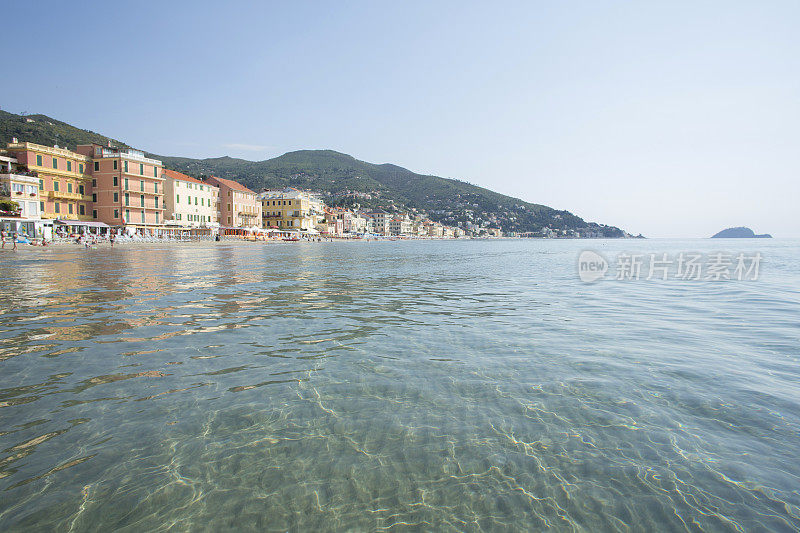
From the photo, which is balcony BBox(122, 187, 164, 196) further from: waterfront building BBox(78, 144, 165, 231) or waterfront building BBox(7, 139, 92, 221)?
waterfront building BBox(7, 139, 92, 221)

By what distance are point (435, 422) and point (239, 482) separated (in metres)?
2.49

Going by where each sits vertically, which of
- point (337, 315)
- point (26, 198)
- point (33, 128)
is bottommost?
point (337, 315)

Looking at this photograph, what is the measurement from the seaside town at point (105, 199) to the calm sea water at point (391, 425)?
5068 centimetres

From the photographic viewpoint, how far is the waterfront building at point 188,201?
2955 inches

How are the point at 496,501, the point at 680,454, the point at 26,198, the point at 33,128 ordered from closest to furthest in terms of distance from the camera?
the point at 496,501 < the point at 680,454 < the point at 26,198 < the point at 33,128

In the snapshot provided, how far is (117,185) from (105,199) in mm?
2896

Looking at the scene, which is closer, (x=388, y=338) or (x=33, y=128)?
(x=388, y=338)

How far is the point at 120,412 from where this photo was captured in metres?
5.56

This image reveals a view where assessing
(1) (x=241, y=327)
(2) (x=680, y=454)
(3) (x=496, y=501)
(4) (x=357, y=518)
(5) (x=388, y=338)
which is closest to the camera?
(4) (x=357, y=518)

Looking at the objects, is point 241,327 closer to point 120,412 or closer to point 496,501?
point 120,412

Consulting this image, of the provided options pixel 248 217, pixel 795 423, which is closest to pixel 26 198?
pixel 248 217

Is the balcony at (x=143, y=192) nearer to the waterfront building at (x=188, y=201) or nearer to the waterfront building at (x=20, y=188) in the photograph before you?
the waterfront building at (x=188, y=201)

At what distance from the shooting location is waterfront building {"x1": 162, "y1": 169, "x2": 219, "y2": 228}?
75.1 m

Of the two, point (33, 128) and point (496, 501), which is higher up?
point (33, 128)
